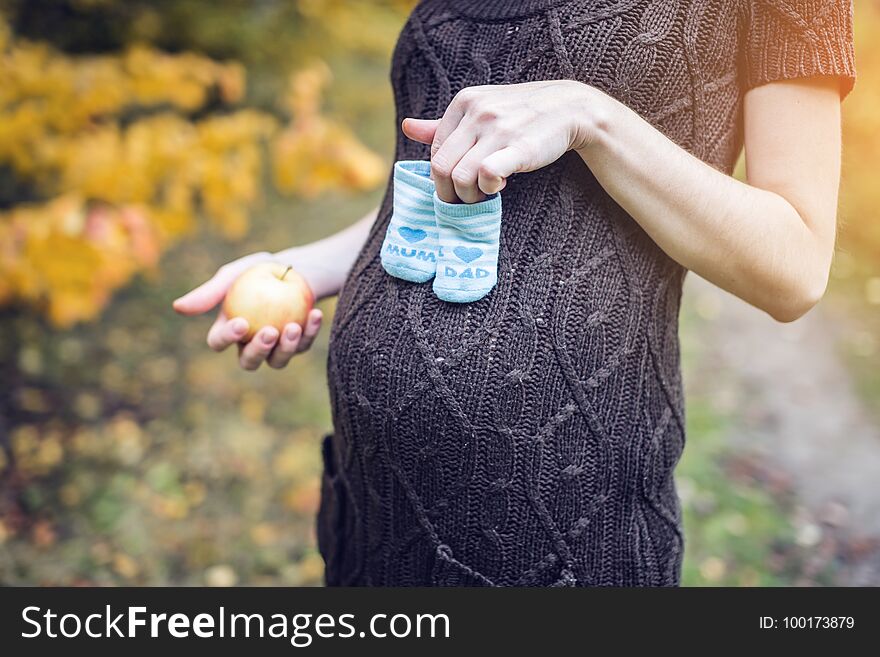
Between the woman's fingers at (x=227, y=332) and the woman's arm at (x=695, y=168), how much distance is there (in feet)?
1.48

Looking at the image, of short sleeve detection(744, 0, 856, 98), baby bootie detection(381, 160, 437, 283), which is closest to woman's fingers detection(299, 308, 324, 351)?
baby bootie detection(381, 160, 437, 283)

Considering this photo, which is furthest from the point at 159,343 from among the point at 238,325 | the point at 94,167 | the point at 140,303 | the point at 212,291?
the point at 238,325

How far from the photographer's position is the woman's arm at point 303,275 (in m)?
1.44

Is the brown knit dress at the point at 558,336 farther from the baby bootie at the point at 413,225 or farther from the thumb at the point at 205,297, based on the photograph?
the thumb at the point at 205,297

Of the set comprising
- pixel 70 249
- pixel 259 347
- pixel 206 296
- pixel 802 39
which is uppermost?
pixel 70 249

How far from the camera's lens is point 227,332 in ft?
4.70

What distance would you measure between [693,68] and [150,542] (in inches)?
104

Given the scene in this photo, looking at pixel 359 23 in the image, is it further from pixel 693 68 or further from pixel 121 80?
pixel 693 68

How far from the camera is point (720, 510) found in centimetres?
365

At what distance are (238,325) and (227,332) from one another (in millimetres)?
33

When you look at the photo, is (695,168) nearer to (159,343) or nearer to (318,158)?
(318,158)

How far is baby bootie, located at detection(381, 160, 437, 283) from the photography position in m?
1.23

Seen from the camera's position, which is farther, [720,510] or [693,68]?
[720,510]

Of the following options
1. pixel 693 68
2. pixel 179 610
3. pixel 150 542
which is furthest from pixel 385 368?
pixel 150 542
